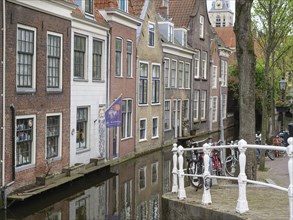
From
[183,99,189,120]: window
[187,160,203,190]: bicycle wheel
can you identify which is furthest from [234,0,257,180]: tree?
[183,99,189,120]: window

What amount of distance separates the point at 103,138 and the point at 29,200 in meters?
7.97

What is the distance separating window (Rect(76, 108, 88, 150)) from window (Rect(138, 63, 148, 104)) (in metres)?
6.46

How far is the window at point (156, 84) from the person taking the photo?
95.5 feet

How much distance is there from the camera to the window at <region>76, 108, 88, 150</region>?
20.0 meters

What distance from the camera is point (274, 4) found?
20531 mm

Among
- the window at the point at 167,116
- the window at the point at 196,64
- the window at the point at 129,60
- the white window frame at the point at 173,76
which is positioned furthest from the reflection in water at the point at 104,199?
the window at the point at 196,64

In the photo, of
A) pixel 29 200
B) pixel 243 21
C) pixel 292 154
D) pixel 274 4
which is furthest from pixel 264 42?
pixel 292 154

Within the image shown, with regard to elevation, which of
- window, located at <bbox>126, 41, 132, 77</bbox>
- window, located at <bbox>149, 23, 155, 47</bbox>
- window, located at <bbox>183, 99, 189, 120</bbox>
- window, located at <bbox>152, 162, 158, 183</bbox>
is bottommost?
window, located at <bbox>152, 162, 158, 183</bbox>

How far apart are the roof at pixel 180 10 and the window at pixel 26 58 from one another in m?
22.0

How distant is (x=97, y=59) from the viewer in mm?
21828

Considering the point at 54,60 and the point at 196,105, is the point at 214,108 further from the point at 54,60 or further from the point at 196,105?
the point at 54,60

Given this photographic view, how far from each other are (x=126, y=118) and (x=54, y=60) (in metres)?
7.91

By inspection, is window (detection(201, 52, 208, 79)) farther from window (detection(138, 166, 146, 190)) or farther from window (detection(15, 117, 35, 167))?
window (detection(15, 117, 35, 167))

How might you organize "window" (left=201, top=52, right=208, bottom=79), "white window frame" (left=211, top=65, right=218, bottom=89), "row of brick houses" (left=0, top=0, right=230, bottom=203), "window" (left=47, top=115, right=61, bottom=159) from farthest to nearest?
"white window frame" (left=211, top=65, right=218, bottom=89), "window" (left=201, top=52, right=208, bottom=79), "window" (left=47, top=115, right=61, bottom=159), "row of brick houses" (left=0, top=0, right=230, bottom=203)
